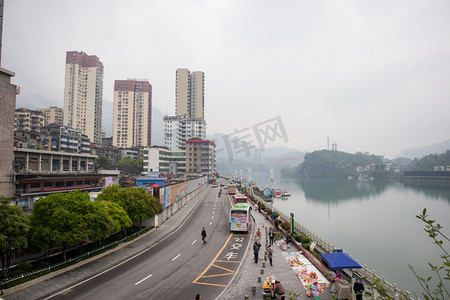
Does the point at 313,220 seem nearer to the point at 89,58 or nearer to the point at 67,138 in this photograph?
the point at 67,138

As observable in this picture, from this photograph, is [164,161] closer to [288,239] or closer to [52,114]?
[52,114]

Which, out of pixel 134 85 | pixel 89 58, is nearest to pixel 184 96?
pixel 134 85

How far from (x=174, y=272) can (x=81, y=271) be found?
616 cm

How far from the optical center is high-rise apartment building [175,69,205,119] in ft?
567

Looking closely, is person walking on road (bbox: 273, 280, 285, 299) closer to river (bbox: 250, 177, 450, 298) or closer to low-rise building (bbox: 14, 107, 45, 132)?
river (bbox: 250, 177, 450, 298)

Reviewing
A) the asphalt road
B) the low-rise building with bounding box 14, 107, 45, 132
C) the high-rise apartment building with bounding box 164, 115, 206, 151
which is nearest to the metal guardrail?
the asphalt road

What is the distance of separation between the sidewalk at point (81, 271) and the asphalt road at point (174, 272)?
0.66 meters

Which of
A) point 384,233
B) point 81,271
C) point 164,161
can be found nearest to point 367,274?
point 81,271

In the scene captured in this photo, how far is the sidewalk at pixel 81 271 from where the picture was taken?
597 inches

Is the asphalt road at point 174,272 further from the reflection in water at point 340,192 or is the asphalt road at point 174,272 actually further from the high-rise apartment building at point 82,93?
the high-rise apartment building at point 82,93

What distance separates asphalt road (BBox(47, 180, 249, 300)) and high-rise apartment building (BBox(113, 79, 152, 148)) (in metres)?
157

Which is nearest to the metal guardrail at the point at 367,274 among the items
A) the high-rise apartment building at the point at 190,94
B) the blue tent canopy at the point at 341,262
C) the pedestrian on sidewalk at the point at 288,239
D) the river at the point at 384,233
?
the blue tent canopy at the point at 341,262

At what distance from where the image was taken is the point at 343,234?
150ft

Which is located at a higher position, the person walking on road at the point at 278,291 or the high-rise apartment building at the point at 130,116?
the high-rise apartment building at the point at 130,116
